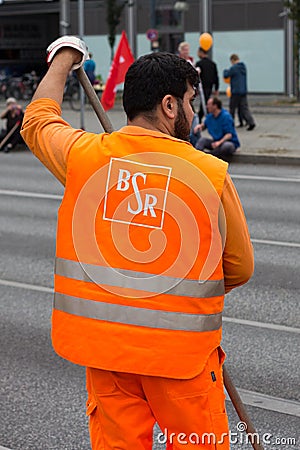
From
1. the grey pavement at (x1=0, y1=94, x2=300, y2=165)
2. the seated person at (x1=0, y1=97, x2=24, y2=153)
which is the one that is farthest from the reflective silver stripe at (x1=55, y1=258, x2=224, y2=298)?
the seated person at (x1=0, y1=97, x2=24, y2=153)

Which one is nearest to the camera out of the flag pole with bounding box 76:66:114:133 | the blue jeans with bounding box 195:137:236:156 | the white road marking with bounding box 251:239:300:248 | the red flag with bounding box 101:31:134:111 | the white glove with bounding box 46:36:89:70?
the white glove with bounding box 46:36:89:70

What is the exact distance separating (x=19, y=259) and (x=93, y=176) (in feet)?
22.1

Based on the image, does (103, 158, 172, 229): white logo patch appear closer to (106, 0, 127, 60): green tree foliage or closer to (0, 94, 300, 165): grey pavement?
(0, 94, 300, 165): grey pavement

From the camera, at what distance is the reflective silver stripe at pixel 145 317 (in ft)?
10.1

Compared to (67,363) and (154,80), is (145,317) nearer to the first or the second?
(154,80)

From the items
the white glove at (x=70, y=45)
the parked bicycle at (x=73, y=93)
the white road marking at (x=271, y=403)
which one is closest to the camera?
the white glove at (x=70, y=45)

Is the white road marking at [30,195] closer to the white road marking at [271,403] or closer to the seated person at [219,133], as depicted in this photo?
the seated person at [219,133]

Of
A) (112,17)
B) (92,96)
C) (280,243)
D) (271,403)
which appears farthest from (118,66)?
(112,17)

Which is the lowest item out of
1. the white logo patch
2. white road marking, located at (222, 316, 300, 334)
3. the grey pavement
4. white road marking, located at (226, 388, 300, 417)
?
white road marking, located at (222, 316, 300, 334)

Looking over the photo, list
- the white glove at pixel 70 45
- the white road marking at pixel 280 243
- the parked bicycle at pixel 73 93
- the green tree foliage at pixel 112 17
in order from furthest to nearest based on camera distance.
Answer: the green tree foliage at pixel 112 17, the parked bicycle at pixel 73 93, the white road marking at pixel 280 243, the white glove at pixel 70 45

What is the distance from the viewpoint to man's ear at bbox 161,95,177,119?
3119 mm

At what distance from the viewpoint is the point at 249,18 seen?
3478 centimetres

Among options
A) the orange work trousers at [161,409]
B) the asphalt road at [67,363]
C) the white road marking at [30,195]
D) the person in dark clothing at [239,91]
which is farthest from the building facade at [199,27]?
the orange work trousers at [161,409]

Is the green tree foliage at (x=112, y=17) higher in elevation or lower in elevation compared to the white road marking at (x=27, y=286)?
higher
